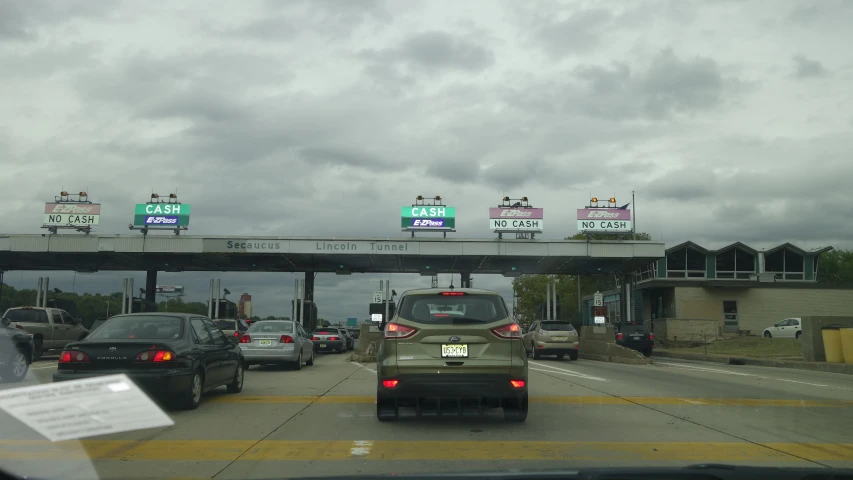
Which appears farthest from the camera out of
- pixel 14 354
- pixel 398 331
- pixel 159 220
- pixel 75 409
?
pixel 159 220

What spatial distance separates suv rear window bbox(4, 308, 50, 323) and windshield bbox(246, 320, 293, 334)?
768 cm

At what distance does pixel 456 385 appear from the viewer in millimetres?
8227

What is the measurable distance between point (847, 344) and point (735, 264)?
94.4 feet

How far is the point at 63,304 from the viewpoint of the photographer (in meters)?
35.9

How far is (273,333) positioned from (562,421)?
35.9ft

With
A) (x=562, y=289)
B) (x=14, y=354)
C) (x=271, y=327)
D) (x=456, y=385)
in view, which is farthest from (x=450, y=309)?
(x=562, y=289)

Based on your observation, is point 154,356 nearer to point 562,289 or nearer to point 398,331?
point 398,331

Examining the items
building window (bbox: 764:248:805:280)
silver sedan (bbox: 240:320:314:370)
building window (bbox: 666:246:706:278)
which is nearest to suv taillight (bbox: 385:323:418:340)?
silver sedan (bbox: 240:320:314:370)

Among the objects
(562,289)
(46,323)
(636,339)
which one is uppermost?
(562,289)

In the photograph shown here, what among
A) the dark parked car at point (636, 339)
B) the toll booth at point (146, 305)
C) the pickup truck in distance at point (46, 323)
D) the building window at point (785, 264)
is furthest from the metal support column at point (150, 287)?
the building window at point (785, 264)

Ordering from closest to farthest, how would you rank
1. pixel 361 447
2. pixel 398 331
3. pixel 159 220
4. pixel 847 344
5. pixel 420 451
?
pixel 420 451 < pixel 361 447 < pixel 398 331 < pixel 847 344 < pixel 159 220

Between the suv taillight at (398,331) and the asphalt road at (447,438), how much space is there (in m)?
1.16

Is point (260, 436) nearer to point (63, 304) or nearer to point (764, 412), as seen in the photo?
point (764, 412)

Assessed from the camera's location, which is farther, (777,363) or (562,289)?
(562,289)
